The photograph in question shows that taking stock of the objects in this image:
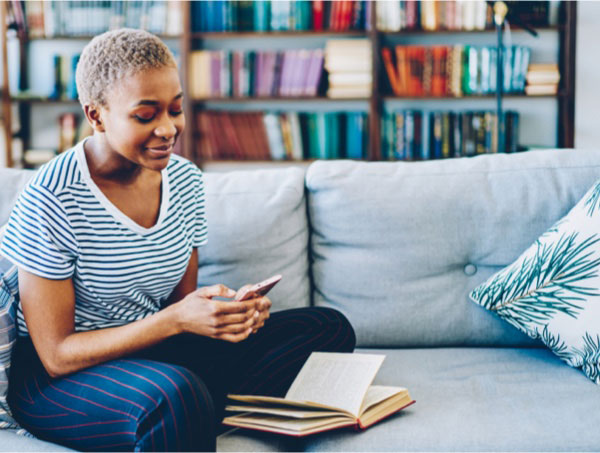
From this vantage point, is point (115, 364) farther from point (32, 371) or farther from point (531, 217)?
point (531, 217)

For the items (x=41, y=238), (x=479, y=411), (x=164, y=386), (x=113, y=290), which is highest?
(x=41, y=238)

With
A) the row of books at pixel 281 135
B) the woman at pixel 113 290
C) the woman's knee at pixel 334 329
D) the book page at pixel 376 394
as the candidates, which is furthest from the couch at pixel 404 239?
the row of books at pixel 281 135

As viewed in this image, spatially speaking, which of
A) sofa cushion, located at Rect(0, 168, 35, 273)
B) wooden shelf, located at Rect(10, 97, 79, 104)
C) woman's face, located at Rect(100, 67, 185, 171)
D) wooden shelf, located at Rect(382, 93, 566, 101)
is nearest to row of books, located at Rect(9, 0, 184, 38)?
wooden shelf, located at Rect(10, 97, 79, 104)

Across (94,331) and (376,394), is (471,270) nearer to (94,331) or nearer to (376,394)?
(376,394)

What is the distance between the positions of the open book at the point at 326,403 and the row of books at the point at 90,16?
271cm

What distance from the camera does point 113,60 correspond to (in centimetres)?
112

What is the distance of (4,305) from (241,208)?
59 cm

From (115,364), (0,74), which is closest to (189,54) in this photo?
(0,74)

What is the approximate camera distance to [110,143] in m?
1.19

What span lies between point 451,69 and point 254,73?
100 cm

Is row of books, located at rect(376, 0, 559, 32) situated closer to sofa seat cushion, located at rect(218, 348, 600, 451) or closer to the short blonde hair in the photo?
sofa seat cushion, located at rect(218, 348, 600, 451)

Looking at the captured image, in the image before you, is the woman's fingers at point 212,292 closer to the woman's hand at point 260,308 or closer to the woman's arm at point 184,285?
the woman's hand at point 260,308

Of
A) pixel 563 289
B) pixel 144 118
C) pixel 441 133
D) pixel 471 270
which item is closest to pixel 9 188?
pixel 144 118

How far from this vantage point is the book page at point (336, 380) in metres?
1.21
